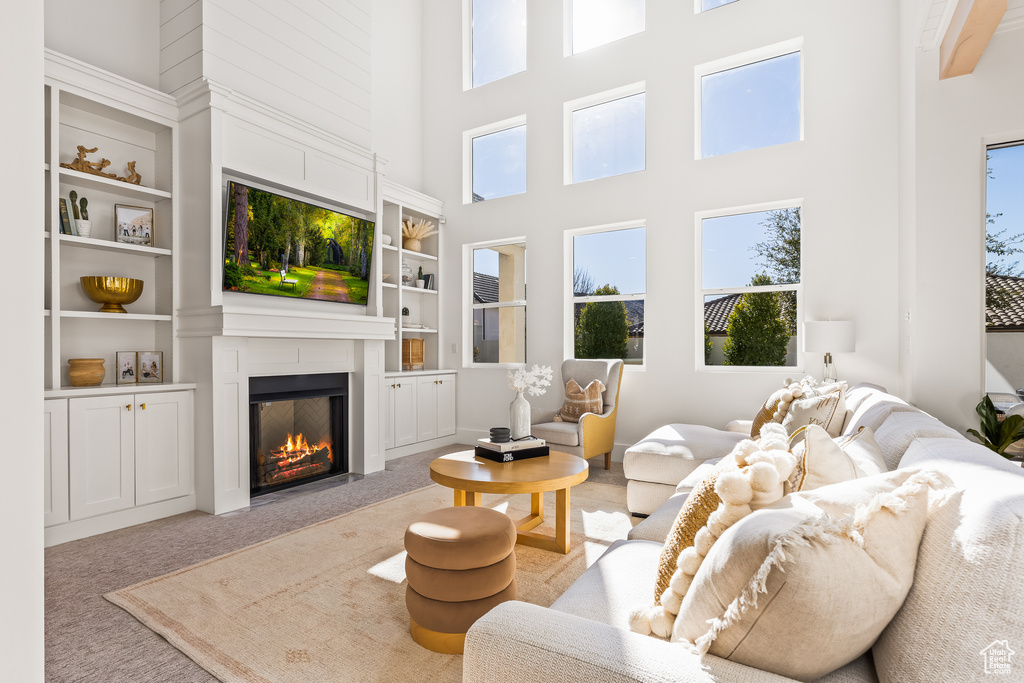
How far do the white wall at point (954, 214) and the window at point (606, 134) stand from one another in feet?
7.40

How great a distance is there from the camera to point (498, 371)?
5.47m

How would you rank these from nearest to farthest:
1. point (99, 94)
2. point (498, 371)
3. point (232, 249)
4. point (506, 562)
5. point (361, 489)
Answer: point (506, 562) → point (99, 94) → point (232, 249) → point (361, 489) → point (498, 371)

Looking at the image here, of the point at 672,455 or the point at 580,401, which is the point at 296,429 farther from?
the point at 672,455

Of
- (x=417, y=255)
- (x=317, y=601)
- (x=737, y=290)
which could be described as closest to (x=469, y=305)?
(x=417, y=255)

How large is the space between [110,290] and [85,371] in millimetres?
511

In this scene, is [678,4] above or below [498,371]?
above

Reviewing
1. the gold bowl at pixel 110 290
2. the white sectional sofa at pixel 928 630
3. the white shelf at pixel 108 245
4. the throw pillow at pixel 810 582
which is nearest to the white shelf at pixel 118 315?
the gold bowl at pixel 110 290

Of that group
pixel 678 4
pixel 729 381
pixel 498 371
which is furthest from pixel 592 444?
pixel 678 4

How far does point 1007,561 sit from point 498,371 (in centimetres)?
484

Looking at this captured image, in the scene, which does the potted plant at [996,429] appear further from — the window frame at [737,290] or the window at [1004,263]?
the window frame at [737,290]

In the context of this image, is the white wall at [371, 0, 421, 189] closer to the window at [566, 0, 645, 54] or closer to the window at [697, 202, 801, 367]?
the window at [566, 0, 645, 54]

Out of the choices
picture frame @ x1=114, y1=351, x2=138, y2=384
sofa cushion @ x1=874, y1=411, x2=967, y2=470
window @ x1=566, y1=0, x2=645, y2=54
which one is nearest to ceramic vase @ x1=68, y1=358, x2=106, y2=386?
picture frame @ x1=114, y1=351, x2=138, y2=384

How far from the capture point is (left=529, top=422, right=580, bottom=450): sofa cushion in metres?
4.05

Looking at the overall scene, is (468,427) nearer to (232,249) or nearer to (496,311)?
(496,311)
